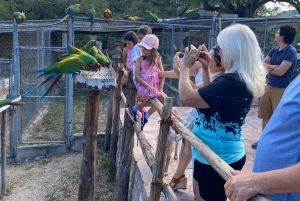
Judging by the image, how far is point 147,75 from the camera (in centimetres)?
369

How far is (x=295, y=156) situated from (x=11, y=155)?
5.48m

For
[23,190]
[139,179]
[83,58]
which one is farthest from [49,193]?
[83,58]

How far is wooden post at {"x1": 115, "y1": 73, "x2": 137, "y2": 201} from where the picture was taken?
3750 mm

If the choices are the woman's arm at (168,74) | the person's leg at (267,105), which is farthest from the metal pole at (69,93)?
the person's leg at (267,105)

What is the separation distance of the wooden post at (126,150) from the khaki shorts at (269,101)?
5.50 ft

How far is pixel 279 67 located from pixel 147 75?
5.31 ft

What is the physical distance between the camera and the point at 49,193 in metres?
4.82

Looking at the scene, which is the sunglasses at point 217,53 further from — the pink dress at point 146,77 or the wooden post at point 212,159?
the pink dress at point 146,77

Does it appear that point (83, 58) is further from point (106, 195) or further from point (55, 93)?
point (55, 93)

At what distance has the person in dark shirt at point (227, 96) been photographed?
6.22 ft

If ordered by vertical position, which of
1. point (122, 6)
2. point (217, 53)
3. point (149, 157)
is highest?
point (122, 6)

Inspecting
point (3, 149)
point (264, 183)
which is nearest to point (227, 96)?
point (264, 183)

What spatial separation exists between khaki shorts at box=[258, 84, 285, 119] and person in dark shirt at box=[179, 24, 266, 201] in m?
2.21

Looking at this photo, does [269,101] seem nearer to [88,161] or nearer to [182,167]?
[182,167]
